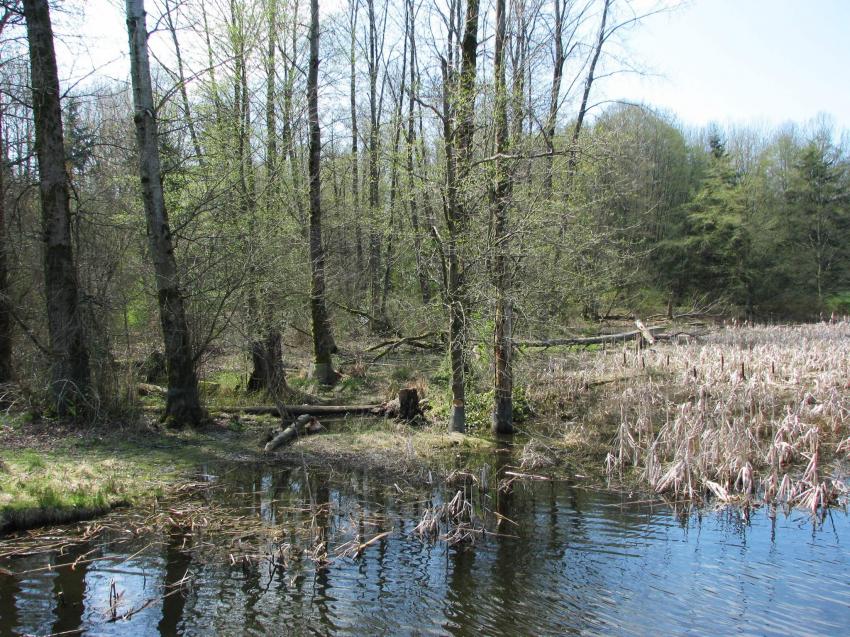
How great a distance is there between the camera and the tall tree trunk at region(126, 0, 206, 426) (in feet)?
29.8

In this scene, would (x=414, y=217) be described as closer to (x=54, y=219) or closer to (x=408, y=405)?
(x=408, y=405)

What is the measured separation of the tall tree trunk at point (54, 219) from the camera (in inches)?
357

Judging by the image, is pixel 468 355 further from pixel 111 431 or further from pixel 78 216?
pixel 78 216

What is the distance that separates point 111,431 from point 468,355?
570 centimetres

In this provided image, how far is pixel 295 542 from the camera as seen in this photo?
19.0 ft

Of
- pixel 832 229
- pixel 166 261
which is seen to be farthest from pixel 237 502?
pixel 832 229

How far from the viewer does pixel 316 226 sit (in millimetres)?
14023

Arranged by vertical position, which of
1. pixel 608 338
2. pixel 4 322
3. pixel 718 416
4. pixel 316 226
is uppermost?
pixel 316 226

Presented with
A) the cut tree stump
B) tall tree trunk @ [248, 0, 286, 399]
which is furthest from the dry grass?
tall tree trunk @ [248, 0, 286, 399]

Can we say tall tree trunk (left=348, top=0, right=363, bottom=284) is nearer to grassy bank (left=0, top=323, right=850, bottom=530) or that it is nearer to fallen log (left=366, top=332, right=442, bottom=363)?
fallen log (left=366, top=332, right=442, bottom=363)

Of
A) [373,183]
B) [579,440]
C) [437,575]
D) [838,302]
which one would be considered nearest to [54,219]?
[437,575]

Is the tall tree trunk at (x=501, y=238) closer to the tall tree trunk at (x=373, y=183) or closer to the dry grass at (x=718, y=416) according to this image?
the dry grass at (x=718, y=416)

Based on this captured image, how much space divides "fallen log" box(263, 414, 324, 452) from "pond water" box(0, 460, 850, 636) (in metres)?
2.19

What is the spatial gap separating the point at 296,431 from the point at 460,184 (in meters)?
4.75
